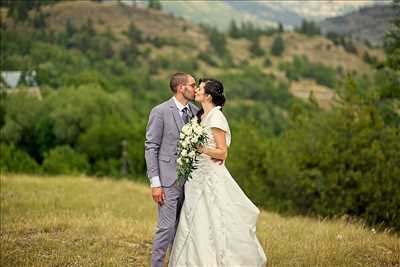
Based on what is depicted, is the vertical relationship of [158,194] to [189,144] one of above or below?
below

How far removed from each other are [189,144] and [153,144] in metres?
0.45

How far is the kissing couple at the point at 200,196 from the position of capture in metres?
7.03

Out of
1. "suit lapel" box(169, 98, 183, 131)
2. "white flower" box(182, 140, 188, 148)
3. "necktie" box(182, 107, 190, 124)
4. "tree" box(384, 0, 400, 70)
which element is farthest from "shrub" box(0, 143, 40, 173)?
"white flower" box(182, 140, 188, 148)

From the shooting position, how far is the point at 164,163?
23.1 ft

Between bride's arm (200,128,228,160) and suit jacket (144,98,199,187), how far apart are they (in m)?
0.38

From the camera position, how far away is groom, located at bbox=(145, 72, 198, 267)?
6.98 m

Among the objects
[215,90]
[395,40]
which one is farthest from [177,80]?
[395,40]

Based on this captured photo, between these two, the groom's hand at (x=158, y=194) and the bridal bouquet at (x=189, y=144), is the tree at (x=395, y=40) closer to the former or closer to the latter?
the bridal bouquet at (x=189, y=144)

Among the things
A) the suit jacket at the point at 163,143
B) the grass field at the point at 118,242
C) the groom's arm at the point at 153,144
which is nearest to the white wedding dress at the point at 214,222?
the suit jacket at the point at 163,143

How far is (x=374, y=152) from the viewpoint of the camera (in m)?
31.9

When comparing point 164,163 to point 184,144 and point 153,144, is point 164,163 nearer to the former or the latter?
point 153,144

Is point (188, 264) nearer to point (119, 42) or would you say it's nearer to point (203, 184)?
point (203, 184)

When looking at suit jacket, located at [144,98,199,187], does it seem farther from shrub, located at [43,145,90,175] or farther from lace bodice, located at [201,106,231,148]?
shrub, located at [43,145,90,175]

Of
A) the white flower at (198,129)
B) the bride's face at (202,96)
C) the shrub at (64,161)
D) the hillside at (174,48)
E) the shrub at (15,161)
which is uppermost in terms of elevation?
the bride's face at (202,96)
